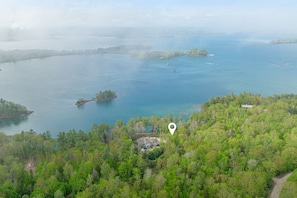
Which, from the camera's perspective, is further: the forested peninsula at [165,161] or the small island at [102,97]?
the small island at [102,97]

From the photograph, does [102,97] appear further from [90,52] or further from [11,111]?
[90,52]

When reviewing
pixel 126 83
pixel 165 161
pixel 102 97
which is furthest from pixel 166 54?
pixel 165 161

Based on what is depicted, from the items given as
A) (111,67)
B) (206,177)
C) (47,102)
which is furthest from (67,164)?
(111,67)

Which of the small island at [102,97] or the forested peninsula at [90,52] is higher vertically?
the forested peninsula at [90,52]

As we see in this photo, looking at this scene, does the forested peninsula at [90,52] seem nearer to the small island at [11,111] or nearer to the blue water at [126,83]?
the blue water at [126,83]

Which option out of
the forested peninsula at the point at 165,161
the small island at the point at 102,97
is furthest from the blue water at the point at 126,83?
the forested peninsula at the point at 165,161

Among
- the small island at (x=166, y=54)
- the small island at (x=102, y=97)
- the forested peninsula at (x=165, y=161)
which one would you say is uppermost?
the small island at (x=166, y=54)

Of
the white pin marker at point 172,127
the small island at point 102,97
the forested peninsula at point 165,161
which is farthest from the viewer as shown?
the small island at point 102,97

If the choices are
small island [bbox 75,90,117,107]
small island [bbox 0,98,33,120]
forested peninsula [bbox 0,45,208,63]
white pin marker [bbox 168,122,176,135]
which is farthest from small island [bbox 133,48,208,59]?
white pin marker [bbox 168,122,176,135]

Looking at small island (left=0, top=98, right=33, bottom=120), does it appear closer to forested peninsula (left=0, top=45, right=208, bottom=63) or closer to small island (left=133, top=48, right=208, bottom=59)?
forested peninsula (left=0, top=45, right=208, bottom=63)
